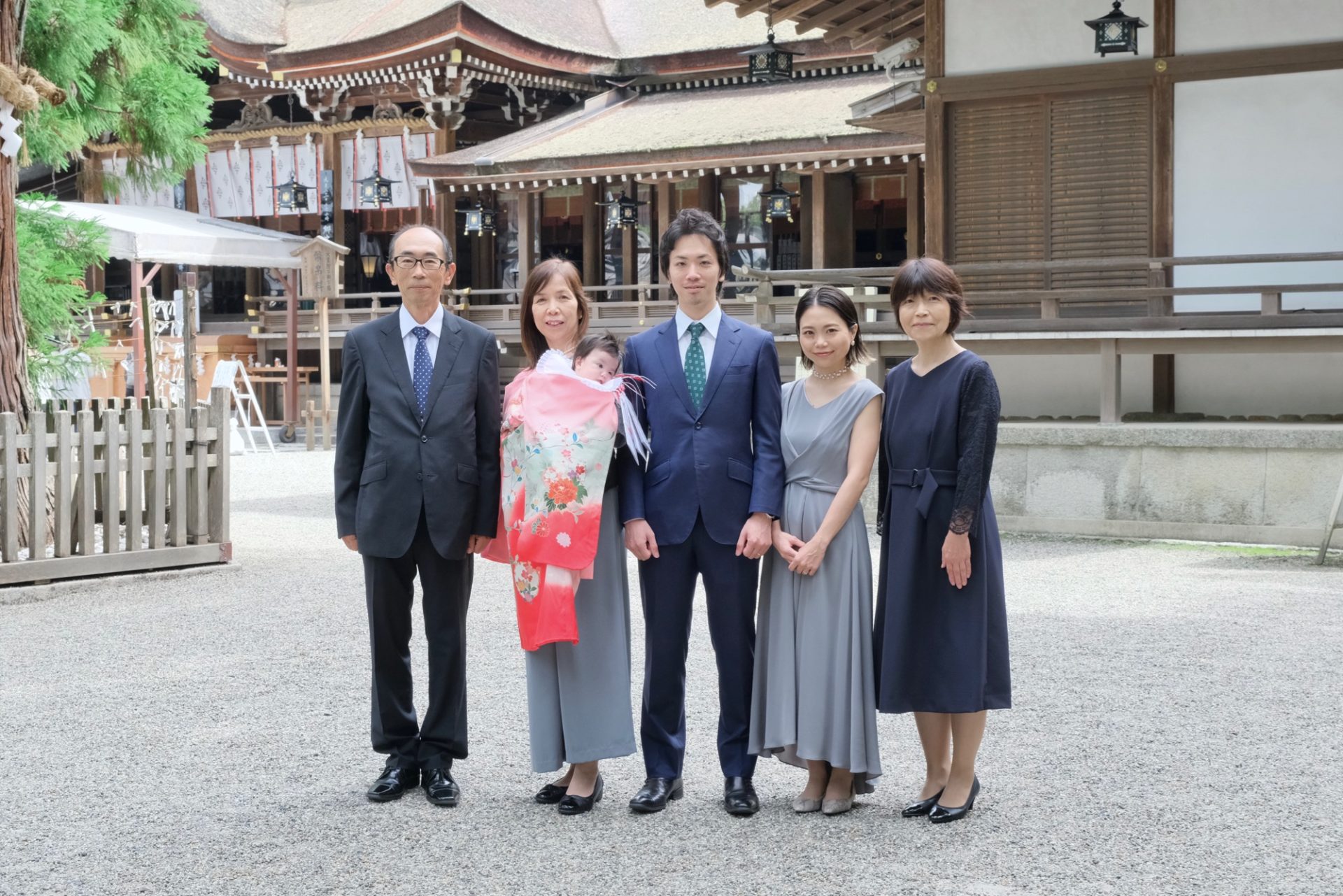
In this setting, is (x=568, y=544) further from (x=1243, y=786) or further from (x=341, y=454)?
(x=1243, y=786)

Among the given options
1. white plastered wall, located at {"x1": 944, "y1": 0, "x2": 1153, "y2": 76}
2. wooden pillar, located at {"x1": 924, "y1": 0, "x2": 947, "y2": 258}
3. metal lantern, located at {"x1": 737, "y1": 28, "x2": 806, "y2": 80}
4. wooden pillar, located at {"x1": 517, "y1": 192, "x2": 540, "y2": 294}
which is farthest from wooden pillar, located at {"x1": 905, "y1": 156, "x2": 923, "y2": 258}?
wooden pillar, located at {"x1": 517, "y1": 192, "x2": 540, "y2": 294}

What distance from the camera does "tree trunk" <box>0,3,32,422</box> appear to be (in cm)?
773

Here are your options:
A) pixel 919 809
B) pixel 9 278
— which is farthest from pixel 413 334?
pixel 9 278

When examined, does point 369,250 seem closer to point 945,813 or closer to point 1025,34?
point 1025,34

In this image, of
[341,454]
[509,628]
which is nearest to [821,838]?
[341,454]

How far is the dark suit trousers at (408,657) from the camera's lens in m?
3.99

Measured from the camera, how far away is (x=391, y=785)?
395 centimetres

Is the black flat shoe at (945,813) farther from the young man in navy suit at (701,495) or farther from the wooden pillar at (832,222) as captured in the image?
the wooden pillar at (832,222)

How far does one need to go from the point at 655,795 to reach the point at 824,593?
70 centimetres

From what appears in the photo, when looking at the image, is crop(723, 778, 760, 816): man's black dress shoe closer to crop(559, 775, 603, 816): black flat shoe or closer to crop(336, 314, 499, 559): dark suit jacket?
crop(559, 775, 603, 816): black flat shoe

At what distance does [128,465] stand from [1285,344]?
23.7ft

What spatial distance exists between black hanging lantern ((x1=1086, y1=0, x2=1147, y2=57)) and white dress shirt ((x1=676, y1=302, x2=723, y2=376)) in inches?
286

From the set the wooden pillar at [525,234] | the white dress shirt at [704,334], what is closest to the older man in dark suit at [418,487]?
the white dress shirt at [704,334]

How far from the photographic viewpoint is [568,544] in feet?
12.2
